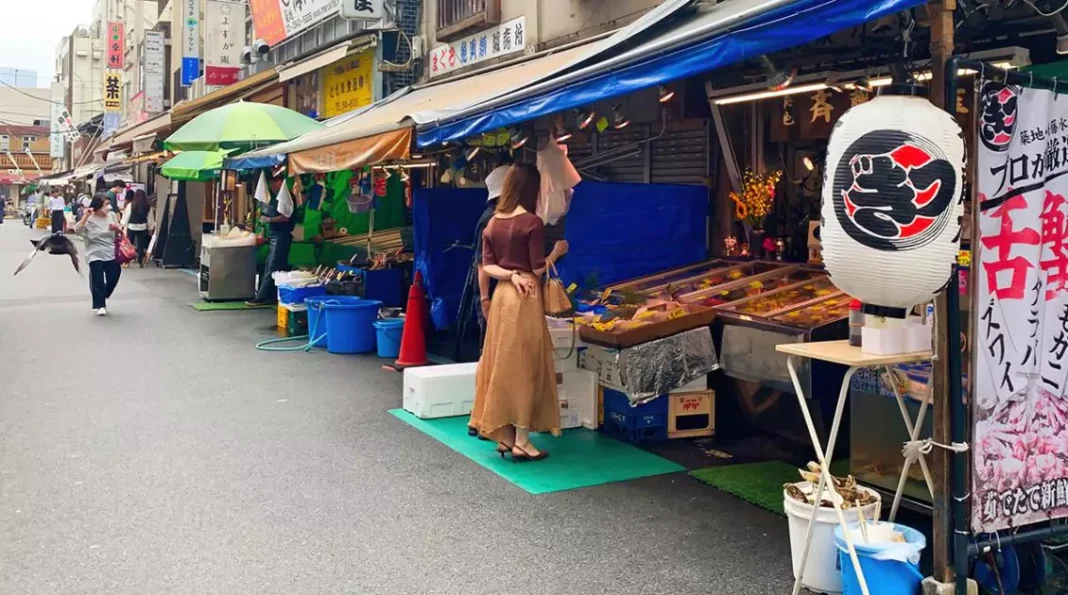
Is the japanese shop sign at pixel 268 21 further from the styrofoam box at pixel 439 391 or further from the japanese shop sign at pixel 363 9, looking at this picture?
the styrofoam box at pixel 439 391

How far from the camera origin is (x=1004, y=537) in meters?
4.02

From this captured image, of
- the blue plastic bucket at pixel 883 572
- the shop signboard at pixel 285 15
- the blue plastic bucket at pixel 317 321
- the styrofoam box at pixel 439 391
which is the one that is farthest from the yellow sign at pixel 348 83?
the blue plastic bucket at pixel 883 572

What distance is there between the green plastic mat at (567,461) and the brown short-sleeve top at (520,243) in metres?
1.45

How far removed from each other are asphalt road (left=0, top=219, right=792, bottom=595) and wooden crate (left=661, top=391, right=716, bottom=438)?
3.41 ft

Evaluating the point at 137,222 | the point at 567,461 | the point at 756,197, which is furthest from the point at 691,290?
the point at 137,222

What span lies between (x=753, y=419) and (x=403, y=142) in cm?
376

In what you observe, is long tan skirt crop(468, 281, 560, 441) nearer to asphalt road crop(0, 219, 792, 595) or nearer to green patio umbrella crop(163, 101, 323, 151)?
asphalt road crop(0, 219, 792, 595)

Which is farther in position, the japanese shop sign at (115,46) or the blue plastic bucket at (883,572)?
the japanese shop sign at (115,46)

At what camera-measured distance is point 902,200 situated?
366cm

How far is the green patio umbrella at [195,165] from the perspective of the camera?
15875mm

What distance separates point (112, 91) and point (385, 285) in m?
37.4

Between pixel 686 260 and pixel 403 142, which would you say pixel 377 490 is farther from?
pixel 686 260

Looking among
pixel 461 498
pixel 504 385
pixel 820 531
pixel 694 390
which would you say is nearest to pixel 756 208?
pixel 694 390

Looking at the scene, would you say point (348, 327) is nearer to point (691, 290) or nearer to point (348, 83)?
point (691, 290)
